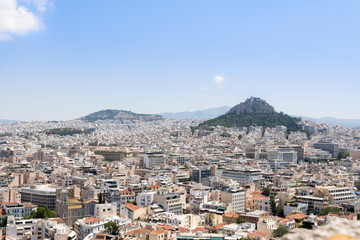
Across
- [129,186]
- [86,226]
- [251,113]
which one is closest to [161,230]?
[86,226]

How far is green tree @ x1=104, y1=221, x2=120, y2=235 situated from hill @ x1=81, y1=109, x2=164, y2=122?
154109 mm

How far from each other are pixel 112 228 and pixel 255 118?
75946 mm

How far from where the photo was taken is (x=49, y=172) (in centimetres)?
4109

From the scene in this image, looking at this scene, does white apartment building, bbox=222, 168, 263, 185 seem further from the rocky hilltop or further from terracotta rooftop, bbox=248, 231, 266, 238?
the rocky hilltop

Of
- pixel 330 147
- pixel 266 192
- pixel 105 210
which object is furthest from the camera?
pixel 330 147

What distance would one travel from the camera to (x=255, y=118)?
94562 mm

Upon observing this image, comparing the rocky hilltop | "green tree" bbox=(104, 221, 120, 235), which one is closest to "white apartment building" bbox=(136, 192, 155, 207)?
"green tree" bbox=(104, 221, 120, 235)

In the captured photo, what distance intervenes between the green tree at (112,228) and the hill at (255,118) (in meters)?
69.1

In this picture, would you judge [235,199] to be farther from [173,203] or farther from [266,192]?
[266,192]

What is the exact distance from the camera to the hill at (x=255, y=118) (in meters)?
90.6

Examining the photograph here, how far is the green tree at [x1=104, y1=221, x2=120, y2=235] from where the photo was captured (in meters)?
20.8

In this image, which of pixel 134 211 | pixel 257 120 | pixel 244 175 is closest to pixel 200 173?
pixel 244 175

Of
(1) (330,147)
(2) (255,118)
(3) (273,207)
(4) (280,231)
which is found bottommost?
(3) (273,207)

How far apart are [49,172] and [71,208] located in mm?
16258
